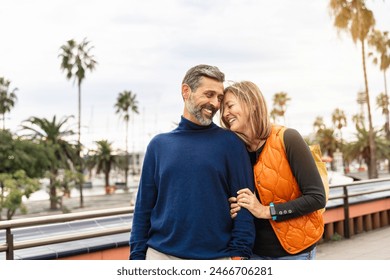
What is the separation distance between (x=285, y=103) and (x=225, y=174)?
52.8 m

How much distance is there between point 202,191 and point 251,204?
0.65ft

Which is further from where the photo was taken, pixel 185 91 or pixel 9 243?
pixel 9 243

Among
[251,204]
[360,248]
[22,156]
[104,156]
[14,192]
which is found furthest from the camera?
[104,156]

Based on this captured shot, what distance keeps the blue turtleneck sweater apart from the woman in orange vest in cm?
5

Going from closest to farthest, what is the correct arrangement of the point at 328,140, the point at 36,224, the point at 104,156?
the point at 36,224, the point at 328,140, the point at 104,156

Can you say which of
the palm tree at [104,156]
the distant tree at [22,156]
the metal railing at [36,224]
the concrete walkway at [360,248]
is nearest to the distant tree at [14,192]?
the distant tree at [22,156]

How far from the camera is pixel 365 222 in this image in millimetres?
8062

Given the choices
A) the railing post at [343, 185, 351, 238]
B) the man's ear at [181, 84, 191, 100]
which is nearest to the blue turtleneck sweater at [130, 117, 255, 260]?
the man's ear at [181, 84, 191, 100]

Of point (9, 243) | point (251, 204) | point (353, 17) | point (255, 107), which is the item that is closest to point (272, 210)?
point (251, 204)

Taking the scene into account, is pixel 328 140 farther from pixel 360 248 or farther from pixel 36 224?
pixel 36 224

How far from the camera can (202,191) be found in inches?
75.3

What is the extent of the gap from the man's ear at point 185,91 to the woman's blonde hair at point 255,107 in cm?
19

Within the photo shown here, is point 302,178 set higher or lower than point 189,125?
lower
